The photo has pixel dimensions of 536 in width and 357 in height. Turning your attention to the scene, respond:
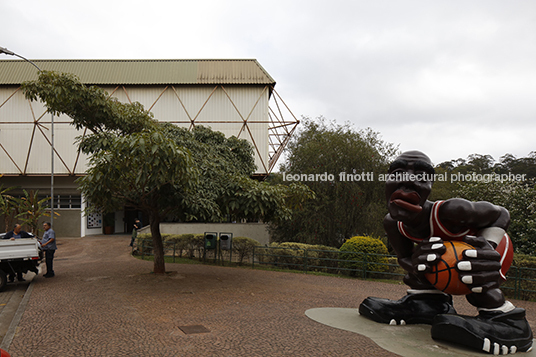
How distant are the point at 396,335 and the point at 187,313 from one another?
3.99 metres

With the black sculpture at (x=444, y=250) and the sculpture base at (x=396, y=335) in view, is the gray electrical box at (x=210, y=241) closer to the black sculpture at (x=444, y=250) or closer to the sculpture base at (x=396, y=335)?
the sculpture base at (x=396, y=335)

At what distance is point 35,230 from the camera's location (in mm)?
22500

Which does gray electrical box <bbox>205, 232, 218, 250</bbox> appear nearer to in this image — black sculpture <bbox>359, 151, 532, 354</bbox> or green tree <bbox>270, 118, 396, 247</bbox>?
green tree <bbox>270, 118, 396, 247</bbox>

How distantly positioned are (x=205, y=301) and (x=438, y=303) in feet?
16.1

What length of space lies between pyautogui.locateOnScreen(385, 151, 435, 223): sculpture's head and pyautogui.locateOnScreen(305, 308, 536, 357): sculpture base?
1.87 metres

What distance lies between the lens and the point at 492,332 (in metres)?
5.48

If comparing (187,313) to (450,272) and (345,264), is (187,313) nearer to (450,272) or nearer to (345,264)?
(450,272)

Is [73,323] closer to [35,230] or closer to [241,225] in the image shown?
[241,225]

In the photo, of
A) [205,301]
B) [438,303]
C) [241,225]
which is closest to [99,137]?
[205,301]

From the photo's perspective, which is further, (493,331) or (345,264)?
(345,264)

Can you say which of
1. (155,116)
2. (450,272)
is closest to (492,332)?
(450,272)

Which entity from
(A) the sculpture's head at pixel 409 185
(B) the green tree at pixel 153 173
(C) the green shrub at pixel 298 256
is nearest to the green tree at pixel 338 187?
(C) the green shrub at pixel 298 256

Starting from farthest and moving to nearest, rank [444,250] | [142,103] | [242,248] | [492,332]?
[142,103]
[242,248]
[444,250]
[492,332]

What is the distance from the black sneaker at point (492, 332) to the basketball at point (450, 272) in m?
0.43
